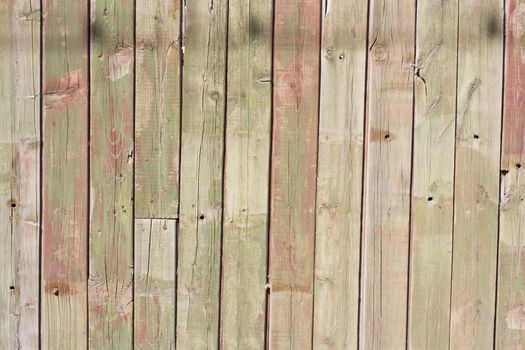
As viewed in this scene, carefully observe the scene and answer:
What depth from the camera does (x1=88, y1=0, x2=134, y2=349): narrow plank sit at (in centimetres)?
279

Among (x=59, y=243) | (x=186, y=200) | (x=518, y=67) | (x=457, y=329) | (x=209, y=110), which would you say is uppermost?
(x=518, y=67)

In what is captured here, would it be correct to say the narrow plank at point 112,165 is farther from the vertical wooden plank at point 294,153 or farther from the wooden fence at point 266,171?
the vertical wooden plank at point 294,153

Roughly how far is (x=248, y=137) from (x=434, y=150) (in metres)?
0.75

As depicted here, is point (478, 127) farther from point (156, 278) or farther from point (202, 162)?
point (156, 278)

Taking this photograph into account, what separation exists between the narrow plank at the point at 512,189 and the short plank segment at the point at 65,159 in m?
1.69

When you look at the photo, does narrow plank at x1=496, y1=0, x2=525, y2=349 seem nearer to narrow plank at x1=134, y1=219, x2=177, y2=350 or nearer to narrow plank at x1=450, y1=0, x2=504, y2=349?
narrow plank at x1=450, y1=0, x2=504, y2=349

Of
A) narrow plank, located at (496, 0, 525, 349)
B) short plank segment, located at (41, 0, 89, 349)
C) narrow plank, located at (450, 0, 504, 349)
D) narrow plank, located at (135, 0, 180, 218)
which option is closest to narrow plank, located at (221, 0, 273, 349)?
narrow plank, located at (135, 0, 180, 218)

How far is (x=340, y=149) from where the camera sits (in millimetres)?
2762

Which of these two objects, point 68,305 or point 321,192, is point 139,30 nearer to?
point 321,192

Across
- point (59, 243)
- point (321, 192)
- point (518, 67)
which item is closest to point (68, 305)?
point (59, 243)

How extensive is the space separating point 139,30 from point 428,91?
1.19 m

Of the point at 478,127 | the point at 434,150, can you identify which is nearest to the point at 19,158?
the point at 434,150

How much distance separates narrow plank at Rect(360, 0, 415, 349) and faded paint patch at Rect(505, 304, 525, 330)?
0.42 meters

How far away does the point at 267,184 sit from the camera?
278cm
